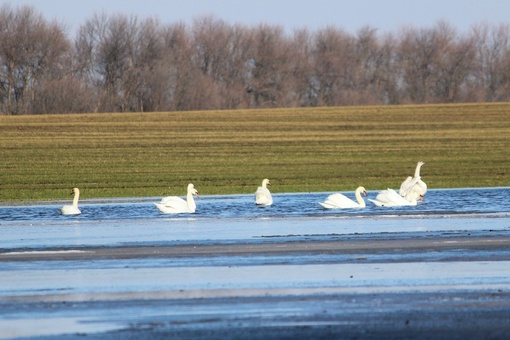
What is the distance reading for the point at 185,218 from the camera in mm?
21484

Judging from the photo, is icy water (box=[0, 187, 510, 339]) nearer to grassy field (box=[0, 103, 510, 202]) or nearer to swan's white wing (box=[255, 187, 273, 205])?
swan's white wing (box=[255, 187, 273, 205])

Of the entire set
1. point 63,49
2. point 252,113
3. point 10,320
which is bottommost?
point 10,320

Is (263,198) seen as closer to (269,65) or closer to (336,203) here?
(336,203)

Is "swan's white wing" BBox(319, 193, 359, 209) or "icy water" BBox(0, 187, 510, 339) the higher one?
"swan's white wing" BBox(319, 193, 359, 209)

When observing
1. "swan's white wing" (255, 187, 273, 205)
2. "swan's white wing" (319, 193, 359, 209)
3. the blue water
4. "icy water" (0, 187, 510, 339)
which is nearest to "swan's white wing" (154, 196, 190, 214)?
the blue water

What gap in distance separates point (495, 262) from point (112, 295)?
4.49m

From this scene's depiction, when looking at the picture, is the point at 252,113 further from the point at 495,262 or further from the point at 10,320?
the point at 10,320

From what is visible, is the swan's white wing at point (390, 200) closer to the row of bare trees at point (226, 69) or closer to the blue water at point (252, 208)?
the blue water at point (252, 208)

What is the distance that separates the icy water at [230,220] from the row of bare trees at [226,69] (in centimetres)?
4518

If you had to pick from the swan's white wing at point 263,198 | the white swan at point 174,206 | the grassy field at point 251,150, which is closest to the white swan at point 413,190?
the swan's white wing at point 263,198

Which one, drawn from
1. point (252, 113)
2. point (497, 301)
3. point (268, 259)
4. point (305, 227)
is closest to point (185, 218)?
point (305, 227)

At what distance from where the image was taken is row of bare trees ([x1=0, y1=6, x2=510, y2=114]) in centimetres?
7400

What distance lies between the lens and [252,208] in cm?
2361

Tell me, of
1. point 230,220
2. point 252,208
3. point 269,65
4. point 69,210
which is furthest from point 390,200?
point 269,65
